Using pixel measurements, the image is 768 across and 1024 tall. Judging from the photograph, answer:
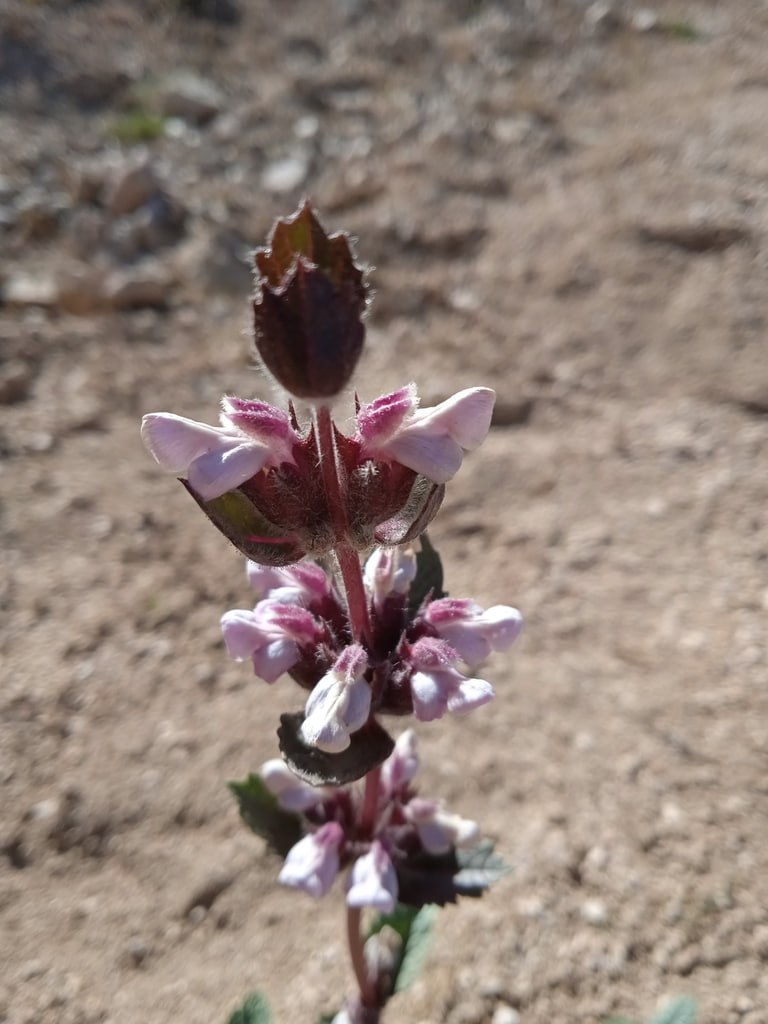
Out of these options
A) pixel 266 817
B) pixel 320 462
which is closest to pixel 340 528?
pixel 320 462

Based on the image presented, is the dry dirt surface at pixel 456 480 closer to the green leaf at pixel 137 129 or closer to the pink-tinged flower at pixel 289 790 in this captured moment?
the green leaf at pixel 137 129

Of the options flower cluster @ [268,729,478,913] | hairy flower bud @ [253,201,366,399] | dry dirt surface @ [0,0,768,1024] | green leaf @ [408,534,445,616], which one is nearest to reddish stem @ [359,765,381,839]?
flower cluster @ [268,729,478,913]

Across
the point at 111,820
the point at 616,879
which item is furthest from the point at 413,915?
the point at 111,820

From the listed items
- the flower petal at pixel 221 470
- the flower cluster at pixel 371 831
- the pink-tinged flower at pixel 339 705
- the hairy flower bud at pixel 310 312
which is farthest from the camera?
the flower cluster at pixel 371 831

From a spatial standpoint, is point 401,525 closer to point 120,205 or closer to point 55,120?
point 120,205

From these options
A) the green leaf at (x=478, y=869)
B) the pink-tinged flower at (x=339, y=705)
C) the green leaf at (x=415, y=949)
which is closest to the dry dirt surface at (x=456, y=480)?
the green leaf at (x=415, y=949)

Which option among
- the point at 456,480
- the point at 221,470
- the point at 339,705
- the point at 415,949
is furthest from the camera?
the point at 456,480

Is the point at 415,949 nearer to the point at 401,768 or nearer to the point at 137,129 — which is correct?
the point at 401,768
